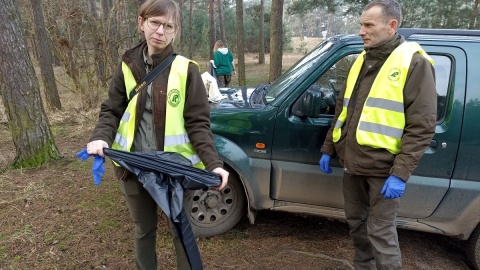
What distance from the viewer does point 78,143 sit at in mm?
6617

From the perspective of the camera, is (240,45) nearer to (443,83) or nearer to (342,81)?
(342,81)

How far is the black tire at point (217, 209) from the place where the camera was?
346cm

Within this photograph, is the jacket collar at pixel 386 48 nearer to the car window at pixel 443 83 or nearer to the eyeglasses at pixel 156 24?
the car window at pixel 443 83

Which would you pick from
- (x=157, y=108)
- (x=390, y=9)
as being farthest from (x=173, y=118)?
(x=390, y=9)

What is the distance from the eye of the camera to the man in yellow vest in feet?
7.52

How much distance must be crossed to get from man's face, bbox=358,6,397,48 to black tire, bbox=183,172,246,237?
173 cm

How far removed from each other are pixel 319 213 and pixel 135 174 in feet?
6.48

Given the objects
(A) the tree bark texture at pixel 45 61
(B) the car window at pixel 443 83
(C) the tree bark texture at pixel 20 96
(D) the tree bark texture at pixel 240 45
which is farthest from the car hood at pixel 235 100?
(D) the tree bark texture at pixel 240 45

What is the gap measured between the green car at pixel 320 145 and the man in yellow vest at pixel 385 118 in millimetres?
494

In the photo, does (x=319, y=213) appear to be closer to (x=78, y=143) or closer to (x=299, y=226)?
(x=299, y=226)

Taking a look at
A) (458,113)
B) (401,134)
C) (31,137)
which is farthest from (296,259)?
(31,137)

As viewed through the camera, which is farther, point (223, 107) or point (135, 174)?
point (223, 107)

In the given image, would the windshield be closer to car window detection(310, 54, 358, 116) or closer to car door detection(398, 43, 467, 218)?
car window detection(310, 54, 358, 116)

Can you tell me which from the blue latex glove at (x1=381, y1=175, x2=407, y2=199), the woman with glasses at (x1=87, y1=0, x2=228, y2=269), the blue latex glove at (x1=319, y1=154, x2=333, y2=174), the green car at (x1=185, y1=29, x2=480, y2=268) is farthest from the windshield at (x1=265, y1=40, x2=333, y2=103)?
the woman with glasses at (x1=87, y1=0, x2=228, y2=269)
